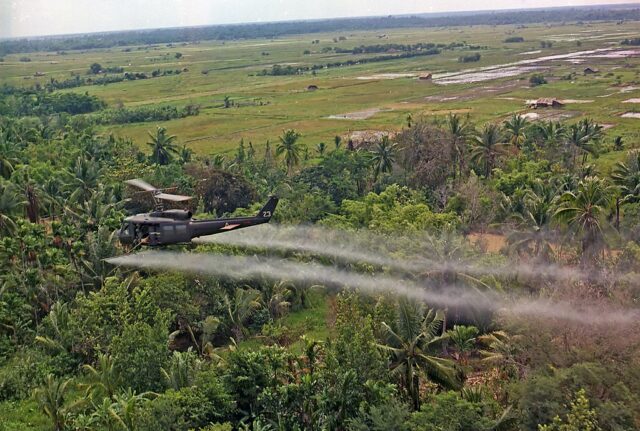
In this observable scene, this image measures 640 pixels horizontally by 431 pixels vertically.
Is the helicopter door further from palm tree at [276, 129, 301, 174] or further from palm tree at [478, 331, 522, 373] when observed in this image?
palm tree at [276, 129, 301, 174]

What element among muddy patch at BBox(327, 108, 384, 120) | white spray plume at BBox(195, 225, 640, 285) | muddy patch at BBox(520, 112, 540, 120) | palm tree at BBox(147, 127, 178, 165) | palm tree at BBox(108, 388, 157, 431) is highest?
palm tree at BBox(147, 127, 178, 165)

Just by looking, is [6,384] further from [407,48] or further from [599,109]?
[407,48]

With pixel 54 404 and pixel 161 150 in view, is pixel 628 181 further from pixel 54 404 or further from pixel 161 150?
pixel 161 150

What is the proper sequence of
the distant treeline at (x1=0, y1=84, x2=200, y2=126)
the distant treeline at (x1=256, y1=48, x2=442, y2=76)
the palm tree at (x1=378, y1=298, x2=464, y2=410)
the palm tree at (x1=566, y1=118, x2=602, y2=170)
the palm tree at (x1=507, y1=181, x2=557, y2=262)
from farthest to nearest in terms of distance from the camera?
the distant treeline at (x1=256, y1=48, x2=442, y2=76)
the distant treeline at (x1=0, y1=84, x2=200, y2=126)
the palm tree at (x1=566, y1=118, x2=602, y2=170)
the palm tree at (x1=507, y1=181, x2=557, y2=262)
the palm tree at (x1=378, y1=298, x2=464, y2=410)

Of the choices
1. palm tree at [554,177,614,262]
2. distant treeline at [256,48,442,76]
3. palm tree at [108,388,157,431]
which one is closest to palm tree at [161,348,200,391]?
palm tree at [108,388,157,431]

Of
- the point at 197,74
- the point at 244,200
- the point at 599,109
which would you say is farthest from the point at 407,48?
the point at 244,200

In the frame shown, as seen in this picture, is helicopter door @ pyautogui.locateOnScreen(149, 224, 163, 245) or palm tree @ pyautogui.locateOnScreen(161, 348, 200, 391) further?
helicopter door @ pyautogui.locateOnScreen(149, 224, 163, 245)

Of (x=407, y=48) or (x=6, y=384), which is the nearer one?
(x=6, y=384)
